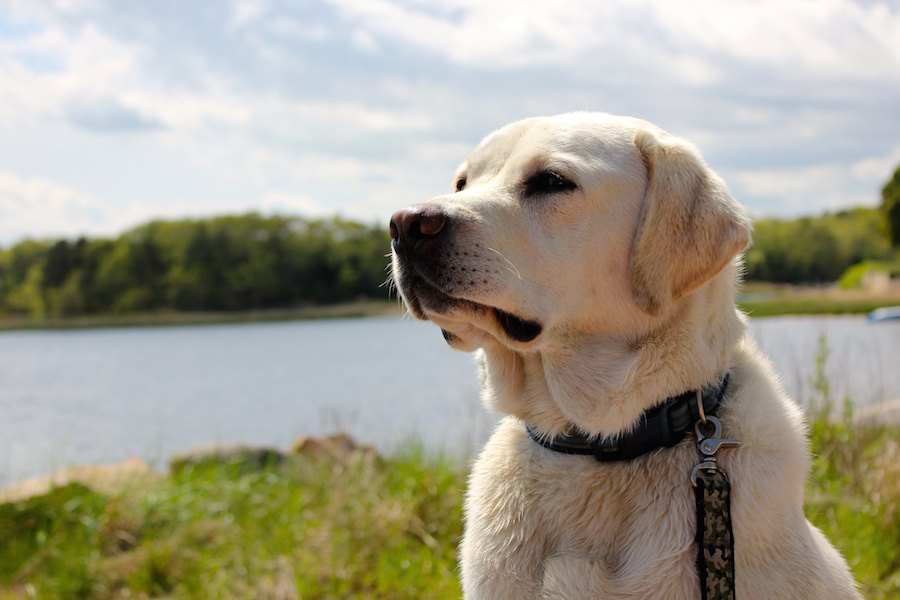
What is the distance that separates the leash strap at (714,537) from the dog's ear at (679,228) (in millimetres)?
575

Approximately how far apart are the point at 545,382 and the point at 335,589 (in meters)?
2.59

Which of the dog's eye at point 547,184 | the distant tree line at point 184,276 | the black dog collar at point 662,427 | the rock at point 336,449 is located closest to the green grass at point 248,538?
the rock at point 336,449

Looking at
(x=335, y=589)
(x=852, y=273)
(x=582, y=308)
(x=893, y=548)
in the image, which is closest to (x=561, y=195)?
A: (x=582, y=308)

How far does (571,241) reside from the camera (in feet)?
8.50

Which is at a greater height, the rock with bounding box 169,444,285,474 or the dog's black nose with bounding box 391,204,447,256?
the dog's black nose with bounding box 391,204,447,256

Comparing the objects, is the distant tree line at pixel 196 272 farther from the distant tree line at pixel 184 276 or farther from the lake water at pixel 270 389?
the lake water at pixel 270 389

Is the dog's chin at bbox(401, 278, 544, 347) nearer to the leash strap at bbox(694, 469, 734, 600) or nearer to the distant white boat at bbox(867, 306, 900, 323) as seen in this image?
the leash strap at bbox(694, 469, 734, 600)

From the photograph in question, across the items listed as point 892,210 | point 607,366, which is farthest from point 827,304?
point 607,366

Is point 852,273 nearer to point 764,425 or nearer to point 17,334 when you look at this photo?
point 764,425

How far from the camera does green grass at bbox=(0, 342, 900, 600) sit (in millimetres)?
4539

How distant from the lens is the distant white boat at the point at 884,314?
53.0ft

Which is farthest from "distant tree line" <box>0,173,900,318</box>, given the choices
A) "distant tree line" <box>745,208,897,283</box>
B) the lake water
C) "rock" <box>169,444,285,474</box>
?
"rock" <box>169,444,285,474</box>

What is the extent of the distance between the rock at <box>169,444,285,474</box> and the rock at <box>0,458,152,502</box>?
2.59 ft

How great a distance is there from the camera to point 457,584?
4270mm
